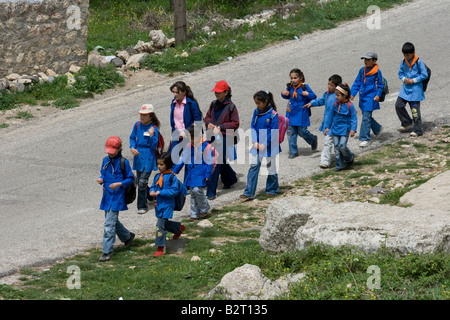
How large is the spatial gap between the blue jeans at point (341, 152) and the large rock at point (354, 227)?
296cm

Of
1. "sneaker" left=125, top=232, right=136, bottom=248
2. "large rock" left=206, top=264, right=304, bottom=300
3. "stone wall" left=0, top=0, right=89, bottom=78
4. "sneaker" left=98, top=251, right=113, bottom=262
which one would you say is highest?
"stone wall" left=0, top=0, right=89, bottom=78

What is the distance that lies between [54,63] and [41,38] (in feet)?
2.07

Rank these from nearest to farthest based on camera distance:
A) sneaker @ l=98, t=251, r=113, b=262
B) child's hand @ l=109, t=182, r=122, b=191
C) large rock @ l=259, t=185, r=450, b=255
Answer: large rock @ l=259, t=185, r=450, b=255 < sneaker @ l=98, t=251, r=113, b=262 < child's hand @ l=109, t=182, r=122, b=191

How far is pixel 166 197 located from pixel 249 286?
2.39 m

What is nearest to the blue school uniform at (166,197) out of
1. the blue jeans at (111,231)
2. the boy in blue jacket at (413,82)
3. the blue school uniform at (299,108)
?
the blue jeans at (111,231)

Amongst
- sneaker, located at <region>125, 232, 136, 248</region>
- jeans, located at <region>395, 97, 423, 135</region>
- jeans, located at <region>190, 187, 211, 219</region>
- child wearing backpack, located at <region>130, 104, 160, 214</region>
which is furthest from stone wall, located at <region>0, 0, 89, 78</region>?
sneaker, located at <region>125, 232, 136, 248</region>

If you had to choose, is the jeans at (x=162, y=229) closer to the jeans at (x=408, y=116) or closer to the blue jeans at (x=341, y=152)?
the blue jeans at (x=341, y=152)

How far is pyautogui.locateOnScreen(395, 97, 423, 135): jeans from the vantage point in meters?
12.2

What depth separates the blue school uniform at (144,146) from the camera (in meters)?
10.0

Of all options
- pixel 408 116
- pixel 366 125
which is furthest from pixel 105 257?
pixel 408 116

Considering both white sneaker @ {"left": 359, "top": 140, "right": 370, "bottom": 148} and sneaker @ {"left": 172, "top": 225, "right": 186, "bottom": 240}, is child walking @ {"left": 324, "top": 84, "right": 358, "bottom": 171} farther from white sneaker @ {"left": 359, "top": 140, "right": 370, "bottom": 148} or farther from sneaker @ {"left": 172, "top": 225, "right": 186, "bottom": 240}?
sneaker @ {"left": 172, "top": 225, "right": 186, "bottom": 240}

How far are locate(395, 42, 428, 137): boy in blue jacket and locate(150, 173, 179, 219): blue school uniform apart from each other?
540cm
